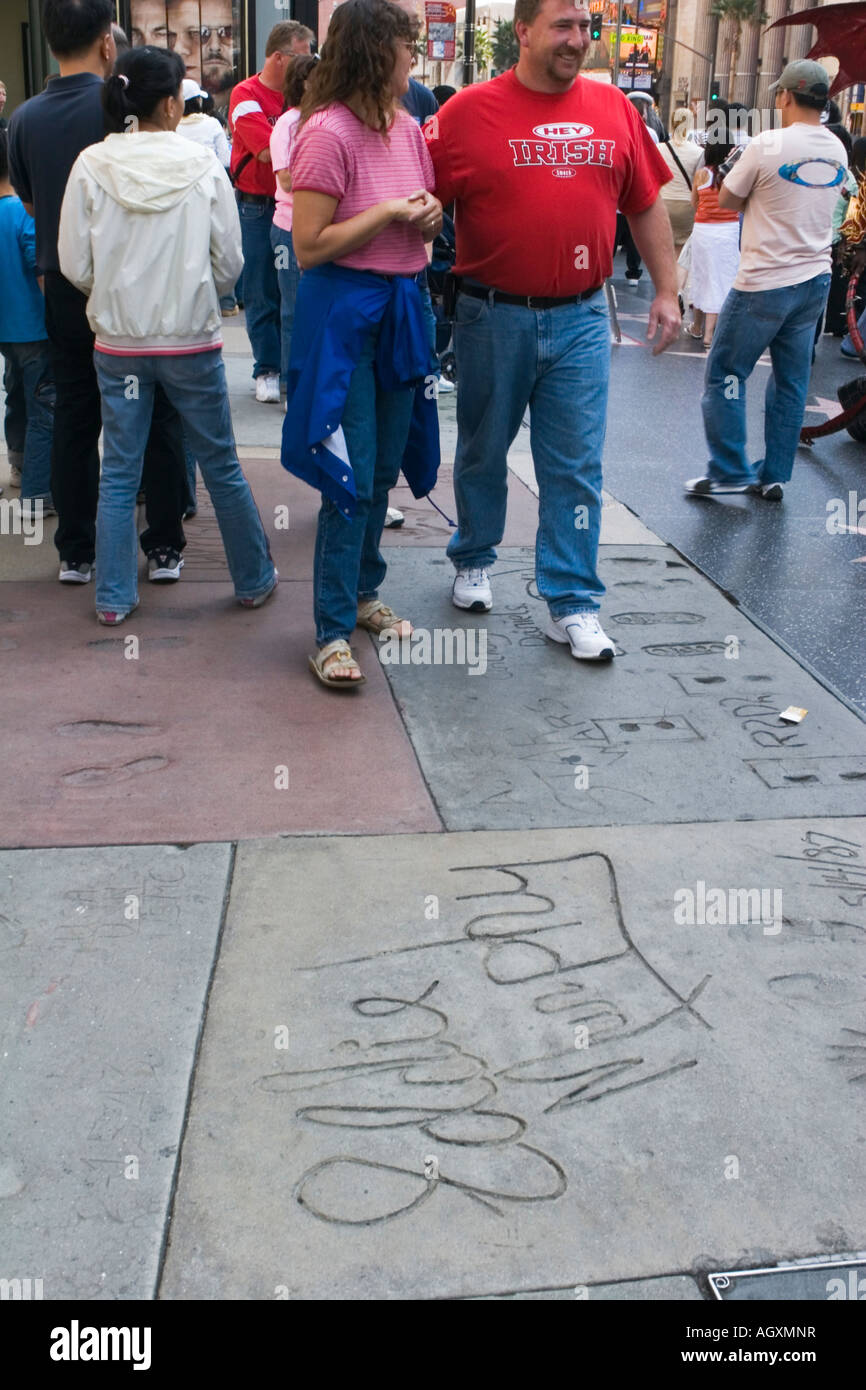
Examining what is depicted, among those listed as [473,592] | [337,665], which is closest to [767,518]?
[473,592]

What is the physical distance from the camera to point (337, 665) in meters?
4.33

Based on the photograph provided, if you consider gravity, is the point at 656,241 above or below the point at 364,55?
below

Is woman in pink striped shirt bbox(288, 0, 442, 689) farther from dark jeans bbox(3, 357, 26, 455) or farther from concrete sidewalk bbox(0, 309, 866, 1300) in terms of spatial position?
dark jeans bbox(3, 357, 26, 455)

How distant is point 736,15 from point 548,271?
287 feet

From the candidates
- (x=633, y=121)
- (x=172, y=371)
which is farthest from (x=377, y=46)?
(x=172, y=371)

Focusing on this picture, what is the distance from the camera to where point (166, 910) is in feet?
10.1

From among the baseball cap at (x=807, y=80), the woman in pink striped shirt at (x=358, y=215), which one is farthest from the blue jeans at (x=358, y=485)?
the baseball cap at (x=807, y=80)

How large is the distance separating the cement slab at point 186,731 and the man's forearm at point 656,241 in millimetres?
1585

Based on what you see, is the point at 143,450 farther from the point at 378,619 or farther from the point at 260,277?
the point at 260,277

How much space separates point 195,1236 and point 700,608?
3520 mm

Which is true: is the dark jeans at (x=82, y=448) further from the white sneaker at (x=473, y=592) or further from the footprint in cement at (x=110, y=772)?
the footprint in cement at (x=110, y=772)

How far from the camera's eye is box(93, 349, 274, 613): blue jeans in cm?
466

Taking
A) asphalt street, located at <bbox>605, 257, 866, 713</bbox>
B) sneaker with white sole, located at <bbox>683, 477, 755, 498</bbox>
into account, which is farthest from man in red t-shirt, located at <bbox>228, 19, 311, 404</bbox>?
sneaker with white sole, located at <bbox>683, 477, 755, 498</bbox>

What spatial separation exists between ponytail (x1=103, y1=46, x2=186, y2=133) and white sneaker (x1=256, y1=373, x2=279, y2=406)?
13.3ft
